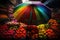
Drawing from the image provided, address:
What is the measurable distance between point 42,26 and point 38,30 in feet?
0.30

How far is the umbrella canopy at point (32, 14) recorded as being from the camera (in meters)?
2.06

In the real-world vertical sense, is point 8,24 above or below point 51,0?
below

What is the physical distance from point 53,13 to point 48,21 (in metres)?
0.15

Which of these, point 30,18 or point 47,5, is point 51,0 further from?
point 30,18

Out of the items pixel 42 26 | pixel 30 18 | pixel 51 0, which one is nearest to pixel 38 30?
pixel 42 26

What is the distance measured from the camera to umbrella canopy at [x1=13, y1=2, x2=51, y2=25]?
6.76ft

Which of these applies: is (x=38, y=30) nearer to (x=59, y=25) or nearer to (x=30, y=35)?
(x=30, y=35)

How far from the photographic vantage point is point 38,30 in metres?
1.99

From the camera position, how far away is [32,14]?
2059mm

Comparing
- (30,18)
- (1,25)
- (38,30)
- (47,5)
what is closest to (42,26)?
(38,30)

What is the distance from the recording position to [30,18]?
6.75 feet

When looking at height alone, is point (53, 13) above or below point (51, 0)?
below

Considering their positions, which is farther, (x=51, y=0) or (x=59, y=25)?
(x=51, y=0)

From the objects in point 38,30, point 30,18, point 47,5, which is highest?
point 47,5
